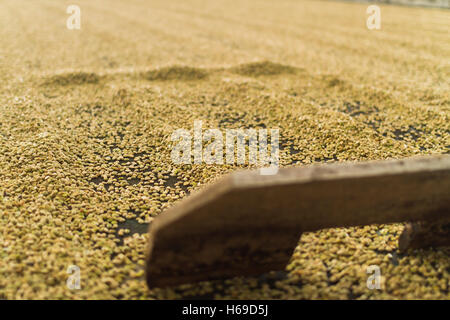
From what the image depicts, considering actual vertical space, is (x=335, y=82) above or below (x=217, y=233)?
above

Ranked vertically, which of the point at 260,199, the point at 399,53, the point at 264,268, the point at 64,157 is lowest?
the point at 264,268

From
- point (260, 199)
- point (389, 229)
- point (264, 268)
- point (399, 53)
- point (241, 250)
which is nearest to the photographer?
point (260, 199)

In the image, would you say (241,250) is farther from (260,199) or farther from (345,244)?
(345,244)

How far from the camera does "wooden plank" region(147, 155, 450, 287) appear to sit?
7.22 feet

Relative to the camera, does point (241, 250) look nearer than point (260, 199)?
No

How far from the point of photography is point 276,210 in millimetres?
2316

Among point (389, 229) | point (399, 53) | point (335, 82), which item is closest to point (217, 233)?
point (389, 229)

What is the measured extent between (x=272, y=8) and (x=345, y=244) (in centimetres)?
1785

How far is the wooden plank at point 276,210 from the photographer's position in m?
2.20

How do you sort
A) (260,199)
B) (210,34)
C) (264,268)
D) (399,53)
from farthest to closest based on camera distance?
(210,34) → (399,53) → (264,268) → (260,199)
